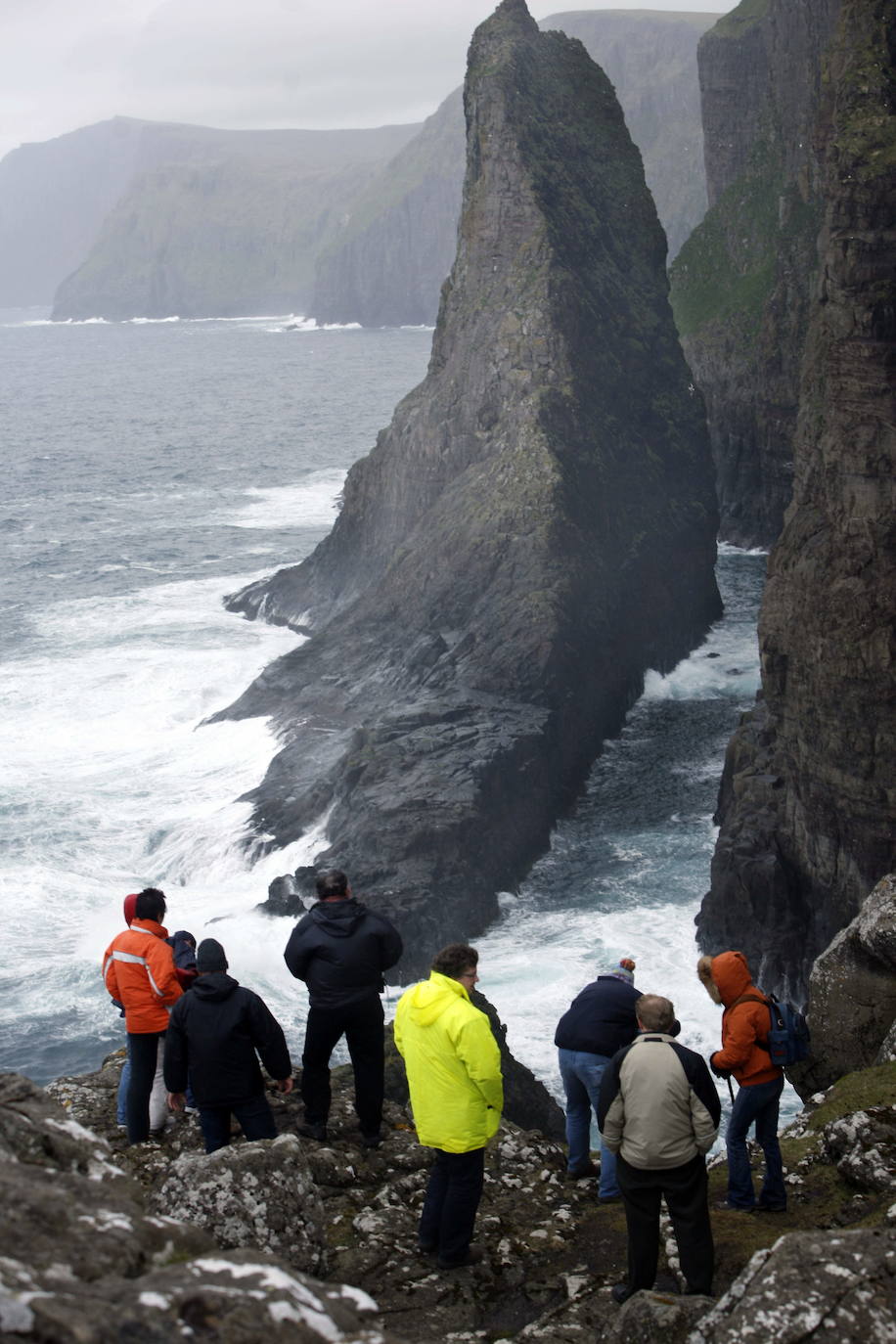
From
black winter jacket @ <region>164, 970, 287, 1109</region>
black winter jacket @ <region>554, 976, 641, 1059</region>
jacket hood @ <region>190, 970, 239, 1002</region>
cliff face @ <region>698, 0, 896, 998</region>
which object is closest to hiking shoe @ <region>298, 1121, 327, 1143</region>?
black winter jacket @ <region>164, 970, 287, 1109</region>

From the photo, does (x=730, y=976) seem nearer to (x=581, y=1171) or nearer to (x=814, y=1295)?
(x=581, y=1171)

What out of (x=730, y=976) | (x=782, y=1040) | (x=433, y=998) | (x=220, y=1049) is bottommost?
(x=782, y=1040)

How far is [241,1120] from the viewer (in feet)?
37.8

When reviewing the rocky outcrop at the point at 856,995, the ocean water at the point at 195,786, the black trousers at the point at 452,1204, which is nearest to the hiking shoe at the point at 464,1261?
the black trousers at the point at 452,1204

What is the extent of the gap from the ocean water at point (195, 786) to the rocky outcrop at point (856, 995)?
11894mm

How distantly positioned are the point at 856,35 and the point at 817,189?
35.6 m

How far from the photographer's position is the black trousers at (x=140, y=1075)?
40.7 feet

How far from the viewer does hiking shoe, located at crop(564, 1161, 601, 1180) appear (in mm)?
12602

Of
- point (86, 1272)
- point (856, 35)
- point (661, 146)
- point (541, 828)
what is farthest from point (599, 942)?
point (661, 146)

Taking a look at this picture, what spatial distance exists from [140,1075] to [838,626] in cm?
2143

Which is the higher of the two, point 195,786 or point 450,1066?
point 450,1066

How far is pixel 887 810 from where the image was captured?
29109mm

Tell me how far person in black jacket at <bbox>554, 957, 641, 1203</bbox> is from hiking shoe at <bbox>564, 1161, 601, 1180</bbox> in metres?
0.45

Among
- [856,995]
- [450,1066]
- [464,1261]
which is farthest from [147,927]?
[856,995]
